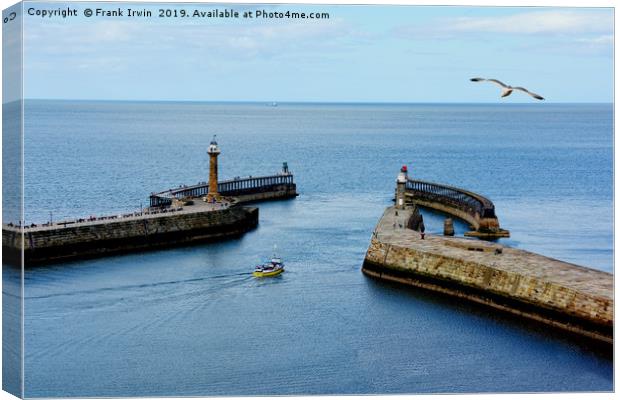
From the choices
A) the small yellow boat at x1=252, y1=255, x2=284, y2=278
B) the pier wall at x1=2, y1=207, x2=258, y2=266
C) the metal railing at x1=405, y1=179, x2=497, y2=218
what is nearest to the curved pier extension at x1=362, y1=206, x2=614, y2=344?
the small yellow boat at x1=252, y1=255, x2=284, y2=278

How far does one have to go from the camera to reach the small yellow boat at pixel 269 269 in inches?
1661

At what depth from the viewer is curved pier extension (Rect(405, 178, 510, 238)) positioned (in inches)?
2095

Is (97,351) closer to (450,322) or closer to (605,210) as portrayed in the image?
(450,322)

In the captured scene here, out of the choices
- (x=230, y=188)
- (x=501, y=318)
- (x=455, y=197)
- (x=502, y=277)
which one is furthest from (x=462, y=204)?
(x=501, y=318)

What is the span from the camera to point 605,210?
200 ft

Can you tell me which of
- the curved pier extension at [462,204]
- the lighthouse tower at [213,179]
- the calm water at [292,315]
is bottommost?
the calm water at [292,315]

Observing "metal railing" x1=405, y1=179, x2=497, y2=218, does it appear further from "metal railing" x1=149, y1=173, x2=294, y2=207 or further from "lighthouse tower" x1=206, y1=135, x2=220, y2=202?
"lighthouse tower" x1=206, y1=135, x2=220, y2=202

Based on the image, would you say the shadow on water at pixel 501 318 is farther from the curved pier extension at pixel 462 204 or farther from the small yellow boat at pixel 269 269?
the curved pier extension at pixel 462 204

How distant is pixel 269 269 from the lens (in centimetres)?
4250

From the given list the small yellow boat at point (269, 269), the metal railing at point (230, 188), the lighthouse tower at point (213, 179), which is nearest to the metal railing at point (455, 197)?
the metal railing at point (230, 188)

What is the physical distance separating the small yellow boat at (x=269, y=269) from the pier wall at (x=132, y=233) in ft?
25.6

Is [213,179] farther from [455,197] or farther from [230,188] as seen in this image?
[455,197]

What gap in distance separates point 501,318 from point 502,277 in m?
1.98

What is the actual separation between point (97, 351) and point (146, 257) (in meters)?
15.4
